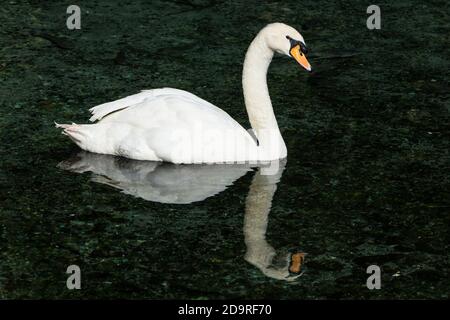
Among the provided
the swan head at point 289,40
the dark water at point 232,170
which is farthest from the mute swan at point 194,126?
the dark water at point 232,170

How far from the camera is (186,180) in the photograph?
26.5 feet

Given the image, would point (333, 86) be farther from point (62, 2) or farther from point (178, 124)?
point (62, 2)

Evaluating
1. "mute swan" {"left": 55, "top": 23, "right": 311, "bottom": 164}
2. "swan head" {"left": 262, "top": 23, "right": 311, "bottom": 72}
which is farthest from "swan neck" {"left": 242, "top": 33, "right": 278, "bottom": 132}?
"swan head" {"left": 262, "top": 23, "right": 311, "bottom": 72}

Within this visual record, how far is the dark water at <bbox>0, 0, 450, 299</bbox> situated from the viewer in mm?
6836

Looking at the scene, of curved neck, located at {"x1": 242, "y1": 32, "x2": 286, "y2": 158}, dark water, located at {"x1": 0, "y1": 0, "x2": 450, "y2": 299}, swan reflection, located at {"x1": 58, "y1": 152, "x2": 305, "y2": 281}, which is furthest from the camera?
curved neck, located at {"x1": 242, "y1": 32, "x2": 286, "y2": 158}

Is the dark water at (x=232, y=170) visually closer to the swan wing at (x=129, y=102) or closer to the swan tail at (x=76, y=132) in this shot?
the swan tail at (x=76, y=132)

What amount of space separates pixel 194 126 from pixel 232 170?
1.36ft

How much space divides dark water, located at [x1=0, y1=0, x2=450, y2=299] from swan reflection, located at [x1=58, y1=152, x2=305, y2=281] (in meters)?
0.02

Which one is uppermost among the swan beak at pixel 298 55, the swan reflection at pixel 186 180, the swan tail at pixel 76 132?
the swan beak at pixel 298 55

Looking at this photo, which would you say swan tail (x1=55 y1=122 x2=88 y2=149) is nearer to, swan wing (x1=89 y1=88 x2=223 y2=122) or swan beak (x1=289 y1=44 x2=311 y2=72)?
swan wing (x1=89 y1=88 x2=223 y2=122)

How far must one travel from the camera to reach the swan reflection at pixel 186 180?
24.8 ft

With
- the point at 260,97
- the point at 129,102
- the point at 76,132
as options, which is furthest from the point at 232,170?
the point at 76,132

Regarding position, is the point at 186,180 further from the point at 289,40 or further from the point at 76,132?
Answer: the point at 289,40

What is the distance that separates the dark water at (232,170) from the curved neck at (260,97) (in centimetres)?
22
